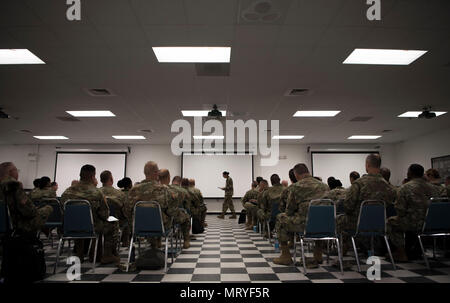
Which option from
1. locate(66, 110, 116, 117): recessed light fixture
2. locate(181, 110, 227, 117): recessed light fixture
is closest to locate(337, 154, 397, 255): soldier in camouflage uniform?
locate(181, 110, 227, 117): recessed light fixture

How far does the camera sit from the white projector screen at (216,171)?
1157 cm

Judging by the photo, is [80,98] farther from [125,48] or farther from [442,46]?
[442,46]

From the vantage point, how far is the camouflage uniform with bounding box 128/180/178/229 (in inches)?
131

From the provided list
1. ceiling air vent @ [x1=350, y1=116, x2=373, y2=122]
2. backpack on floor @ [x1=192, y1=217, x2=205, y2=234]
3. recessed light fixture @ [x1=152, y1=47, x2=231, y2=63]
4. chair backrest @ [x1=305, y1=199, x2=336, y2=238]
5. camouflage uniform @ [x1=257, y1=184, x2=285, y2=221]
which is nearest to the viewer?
chair backrest @ [x1=305, y1=199, x2=336, y2=238]

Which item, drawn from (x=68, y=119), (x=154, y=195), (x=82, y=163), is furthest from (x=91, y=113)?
(x=82, y=163)

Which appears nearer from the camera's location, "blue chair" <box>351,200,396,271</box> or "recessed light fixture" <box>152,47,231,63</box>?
"blue chair" <box>351,200,396,271</box>

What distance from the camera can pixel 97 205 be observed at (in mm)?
3359

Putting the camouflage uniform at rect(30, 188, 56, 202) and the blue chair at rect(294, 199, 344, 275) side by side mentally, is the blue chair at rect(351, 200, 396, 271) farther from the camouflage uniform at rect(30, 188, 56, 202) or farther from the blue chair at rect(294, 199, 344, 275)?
the camouflage uniform at rect(30, 188, 56, 202)

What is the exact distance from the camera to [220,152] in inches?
460

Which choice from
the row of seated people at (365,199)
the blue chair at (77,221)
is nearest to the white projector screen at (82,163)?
the blue chair at (77,221)

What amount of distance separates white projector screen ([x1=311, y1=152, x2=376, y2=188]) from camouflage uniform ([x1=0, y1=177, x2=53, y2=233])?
10.6 metres

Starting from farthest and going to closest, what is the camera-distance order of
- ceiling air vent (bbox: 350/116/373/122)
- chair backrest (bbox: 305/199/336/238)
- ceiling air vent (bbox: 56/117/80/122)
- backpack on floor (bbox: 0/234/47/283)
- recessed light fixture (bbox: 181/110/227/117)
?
ceiling air vent (bbox: 350/116/373/122) < ceiling air vent (bbox: 56/117/80/122) < recessed light fixture (bbox: 181/110/227/117) < chair backrest (bbox: 305/199/336/238) < backpack on floor (bbox: 0/234/47/283)

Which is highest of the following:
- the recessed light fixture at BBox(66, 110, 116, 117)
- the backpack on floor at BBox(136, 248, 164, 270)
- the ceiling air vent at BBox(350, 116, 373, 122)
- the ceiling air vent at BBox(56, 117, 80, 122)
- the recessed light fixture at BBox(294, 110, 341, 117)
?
the ceiling air vent at BBox(350, 116, 373, 122)

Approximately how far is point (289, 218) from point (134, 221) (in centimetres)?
188
